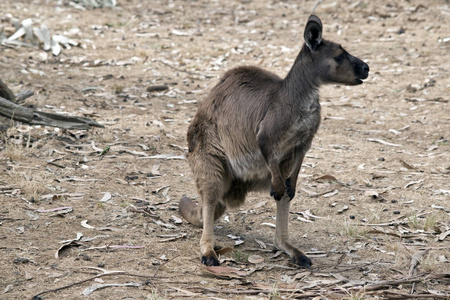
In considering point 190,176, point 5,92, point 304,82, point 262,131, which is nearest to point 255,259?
point 262,131

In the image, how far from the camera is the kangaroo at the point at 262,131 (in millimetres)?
4223

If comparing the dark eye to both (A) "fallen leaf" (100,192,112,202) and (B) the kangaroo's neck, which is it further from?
(A) "fallen leaf" (100,192,112,202)

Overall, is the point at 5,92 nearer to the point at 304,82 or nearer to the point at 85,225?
the point at 85,225

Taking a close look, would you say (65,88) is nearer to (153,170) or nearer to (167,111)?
(167,111)

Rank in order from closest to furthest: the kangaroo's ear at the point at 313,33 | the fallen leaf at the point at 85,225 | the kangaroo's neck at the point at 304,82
Result: the kangaroo's ear at the point at 313,33 → the kangaroo's neck at the point at 304,82 → the fallen leaf at the point at 85,225

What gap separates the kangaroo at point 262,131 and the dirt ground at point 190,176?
362mm

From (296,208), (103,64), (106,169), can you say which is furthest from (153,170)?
(103,64)

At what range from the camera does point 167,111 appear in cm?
790

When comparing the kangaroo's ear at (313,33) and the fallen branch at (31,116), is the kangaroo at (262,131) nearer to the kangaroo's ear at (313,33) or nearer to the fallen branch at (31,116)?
the kangaroo's ear at (313,33)

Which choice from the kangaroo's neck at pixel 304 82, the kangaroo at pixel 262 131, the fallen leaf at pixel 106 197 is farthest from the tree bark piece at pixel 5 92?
the kangaroo's neck at pixel 304 82

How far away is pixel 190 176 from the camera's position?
5.91 m

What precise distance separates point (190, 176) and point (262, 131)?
1.84 meters

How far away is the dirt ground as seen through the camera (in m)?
3.90

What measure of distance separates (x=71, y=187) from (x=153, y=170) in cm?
96
